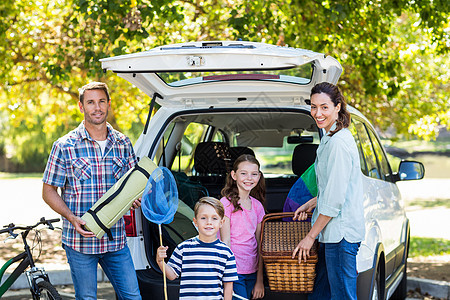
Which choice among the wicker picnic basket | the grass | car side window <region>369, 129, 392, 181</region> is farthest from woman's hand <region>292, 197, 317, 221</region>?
the grass

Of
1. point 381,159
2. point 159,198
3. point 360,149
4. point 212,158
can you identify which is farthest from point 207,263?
point 381,159

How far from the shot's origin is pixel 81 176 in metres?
4.02

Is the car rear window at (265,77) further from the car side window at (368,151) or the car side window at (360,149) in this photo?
the car side window at (368,151)

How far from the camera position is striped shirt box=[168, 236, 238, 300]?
376cm

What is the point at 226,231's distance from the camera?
13.9 ft

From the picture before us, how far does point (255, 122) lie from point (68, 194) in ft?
9.32

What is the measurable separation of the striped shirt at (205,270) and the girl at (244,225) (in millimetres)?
381

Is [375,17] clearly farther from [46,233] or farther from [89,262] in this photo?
[46,233]

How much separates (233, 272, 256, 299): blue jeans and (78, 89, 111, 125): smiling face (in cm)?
130

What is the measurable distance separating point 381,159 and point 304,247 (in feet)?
8.05

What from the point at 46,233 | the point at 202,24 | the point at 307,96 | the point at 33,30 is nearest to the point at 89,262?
the point at 307,96

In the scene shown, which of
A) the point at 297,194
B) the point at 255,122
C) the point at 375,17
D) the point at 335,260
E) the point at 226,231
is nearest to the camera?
the point at 335,260

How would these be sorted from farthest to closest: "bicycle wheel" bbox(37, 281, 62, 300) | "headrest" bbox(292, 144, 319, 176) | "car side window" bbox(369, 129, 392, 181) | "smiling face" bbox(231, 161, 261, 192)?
1. "car side window" bbox(369, 129, 392, 181)
2. "headrest" bbox(292, 144, 319, 176)
3. "bicycle wheel" bbox(37, 281, 62, 300)
4. "smiling face" bbox(231, 161, 261, 192)

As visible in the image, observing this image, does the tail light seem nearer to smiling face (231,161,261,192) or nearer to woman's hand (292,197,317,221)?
smiling face (231,161,261,192)
